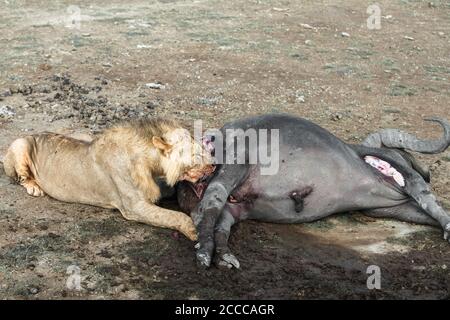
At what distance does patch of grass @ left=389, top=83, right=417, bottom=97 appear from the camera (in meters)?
10.4

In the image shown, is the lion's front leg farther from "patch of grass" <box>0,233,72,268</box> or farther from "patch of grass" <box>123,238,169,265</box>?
"patch of grass" <box>0,233,72,268</box>

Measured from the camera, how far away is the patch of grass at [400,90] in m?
10.4

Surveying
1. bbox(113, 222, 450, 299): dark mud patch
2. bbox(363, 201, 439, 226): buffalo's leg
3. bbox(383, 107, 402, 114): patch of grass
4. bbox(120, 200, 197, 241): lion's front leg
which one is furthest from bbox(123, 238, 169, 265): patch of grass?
bbox(383, 107, 402, 114): patch of grass

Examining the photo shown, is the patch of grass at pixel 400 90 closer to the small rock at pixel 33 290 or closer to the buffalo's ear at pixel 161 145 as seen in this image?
the buffalo's ear at pixel 161 145

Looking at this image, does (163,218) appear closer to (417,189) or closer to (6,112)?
(417,189)

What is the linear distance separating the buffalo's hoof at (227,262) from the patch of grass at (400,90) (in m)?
6.04

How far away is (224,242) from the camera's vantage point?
5.35m

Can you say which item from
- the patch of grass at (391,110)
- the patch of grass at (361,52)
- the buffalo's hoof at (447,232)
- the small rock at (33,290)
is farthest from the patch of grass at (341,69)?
the small rock at (33,290)

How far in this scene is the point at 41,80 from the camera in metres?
9.98

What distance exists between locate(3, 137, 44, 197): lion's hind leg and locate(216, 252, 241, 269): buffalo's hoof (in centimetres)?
217

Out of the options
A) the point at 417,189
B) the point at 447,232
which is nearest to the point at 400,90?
the point at 417,189

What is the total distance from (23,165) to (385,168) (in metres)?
3.46

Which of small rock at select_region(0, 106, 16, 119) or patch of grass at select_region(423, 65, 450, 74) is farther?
patch of grass at select_region(423, 65, 450, 74)
